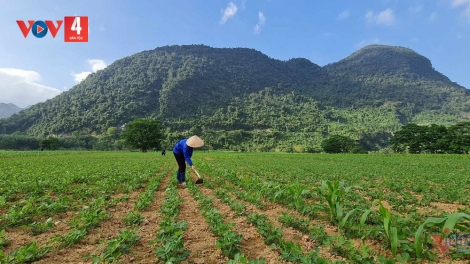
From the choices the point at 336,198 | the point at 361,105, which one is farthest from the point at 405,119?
the point at 336,198

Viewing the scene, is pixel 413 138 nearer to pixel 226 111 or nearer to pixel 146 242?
pixel 146 242

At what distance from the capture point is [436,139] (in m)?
66.2

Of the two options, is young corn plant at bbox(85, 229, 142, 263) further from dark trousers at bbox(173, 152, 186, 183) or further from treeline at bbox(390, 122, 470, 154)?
treeline at bbox(390, 122, 470, 154)

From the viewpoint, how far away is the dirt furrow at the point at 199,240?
3.51 meters

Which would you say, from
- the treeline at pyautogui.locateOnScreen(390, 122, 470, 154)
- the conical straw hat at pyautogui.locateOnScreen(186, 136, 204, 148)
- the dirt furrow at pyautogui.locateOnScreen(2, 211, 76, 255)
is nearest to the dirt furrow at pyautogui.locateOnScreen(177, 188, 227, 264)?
the dirt furrow at pyautogui.locateOnScreen(2, 211, 76, 255)

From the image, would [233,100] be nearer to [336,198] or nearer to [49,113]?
[49,113]

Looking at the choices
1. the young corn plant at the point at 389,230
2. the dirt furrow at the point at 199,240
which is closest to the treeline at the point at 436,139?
the young corn plant at the point at 389,230

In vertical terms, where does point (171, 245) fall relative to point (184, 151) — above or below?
below

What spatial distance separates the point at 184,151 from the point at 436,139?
266 feet

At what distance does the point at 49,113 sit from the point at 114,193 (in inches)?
A: 6335

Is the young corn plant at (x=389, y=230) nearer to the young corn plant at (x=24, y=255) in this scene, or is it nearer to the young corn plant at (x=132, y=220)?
the young corn plant at (x=132, y=220)

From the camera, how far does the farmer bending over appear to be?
9.36m

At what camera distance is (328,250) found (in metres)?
3.79

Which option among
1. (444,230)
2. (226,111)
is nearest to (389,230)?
(444,230)
